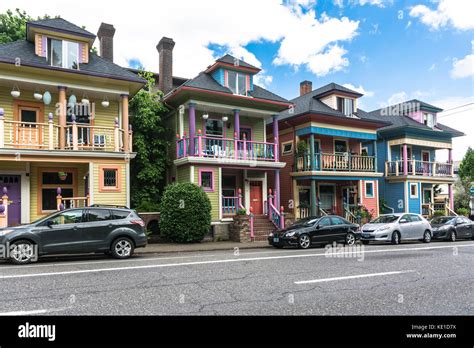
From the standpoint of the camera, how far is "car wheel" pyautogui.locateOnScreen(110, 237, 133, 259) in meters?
11.2

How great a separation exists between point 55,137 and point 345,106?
1836 cm

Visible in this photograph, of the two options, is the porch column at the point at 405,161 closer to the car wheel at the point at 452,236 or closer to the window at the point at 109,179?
the car wheel at the point at 452,236

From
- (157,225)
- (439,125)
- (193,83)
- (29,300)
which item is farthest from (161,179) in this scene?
(439,125)

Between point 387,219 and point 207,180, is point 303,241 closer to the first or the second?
point 387,219

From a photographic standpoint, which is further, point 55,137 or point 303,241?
point 55,137

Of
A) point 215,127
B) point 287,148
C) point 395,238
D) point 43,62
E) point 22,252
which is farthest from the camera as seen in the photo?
point 287,148

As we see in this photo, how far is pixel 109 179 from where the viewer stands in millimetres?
16547

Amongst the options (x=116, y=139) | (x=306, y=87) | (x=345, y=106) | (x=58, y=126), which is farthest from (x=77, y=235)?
(x=306, y=87)

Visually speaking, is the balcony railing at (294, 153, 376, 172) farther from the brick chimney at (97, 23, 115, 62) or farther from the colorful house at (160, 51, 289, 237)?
the brick chimney at (97, 23, 115, 62)

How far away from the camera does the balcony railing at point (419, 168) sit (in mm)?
28312

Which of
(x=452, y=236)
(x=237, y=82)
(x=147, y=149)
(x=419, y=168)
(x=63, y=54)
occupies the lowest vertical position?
(x=452, y=236)

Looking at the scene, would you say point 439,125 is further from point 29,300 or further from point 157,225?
point 29,300

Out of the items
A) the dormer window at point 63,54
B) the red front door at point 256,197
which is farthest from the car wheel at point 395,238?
the dormer window at point 63,54

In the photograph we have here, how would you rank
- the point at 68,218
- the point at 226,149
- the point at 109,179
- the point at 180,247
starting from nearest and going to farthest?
the point at 68,218 < the point at 180,247 < the point at 109,179 < the point at 226,149
